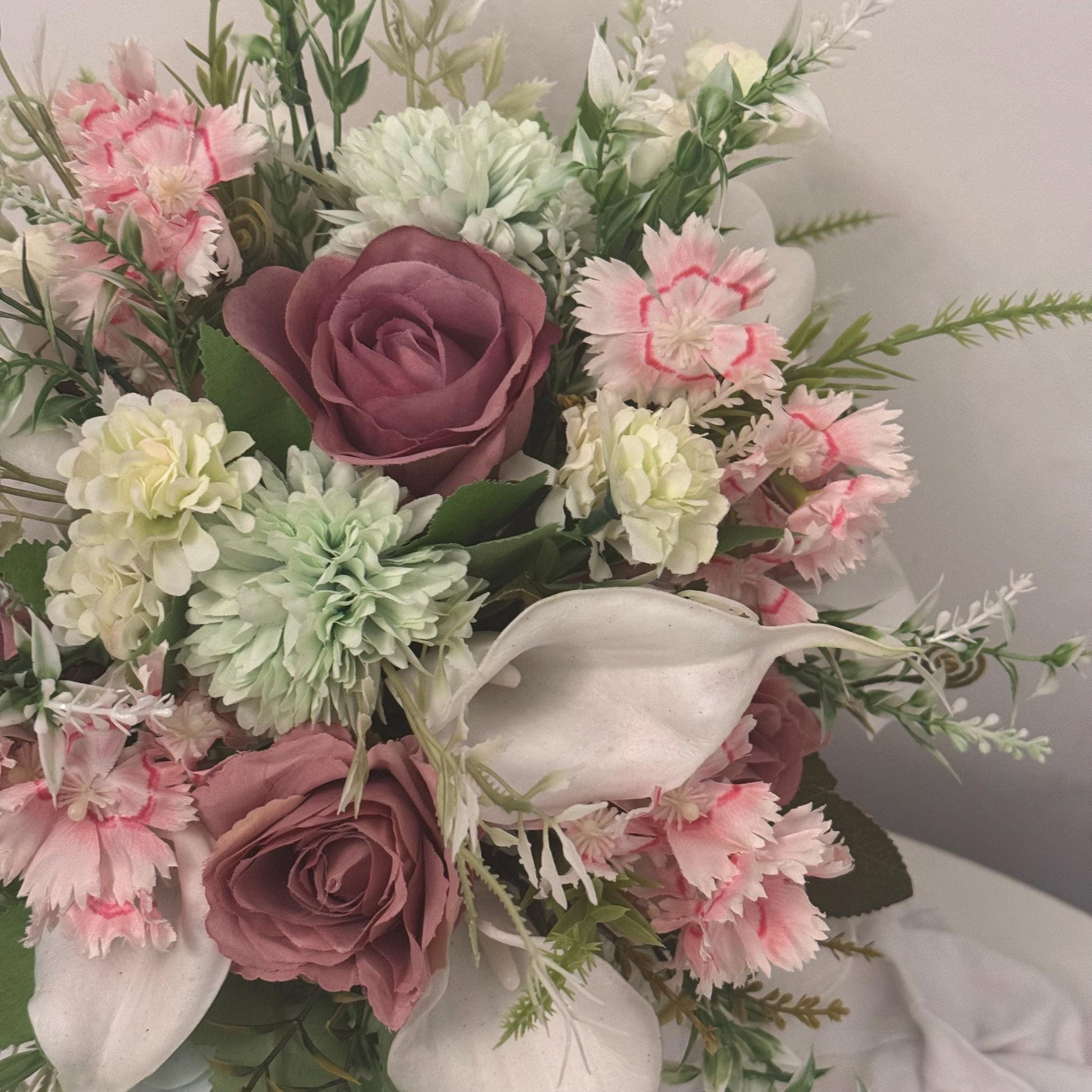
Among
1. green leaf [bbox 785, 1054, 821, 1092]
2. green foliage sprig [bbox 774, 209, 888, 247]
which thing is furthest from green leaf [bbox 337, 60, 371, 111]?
green leaf [bbox 785, 1054, 821, 1092]

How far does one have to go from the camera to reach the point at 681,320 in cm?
38

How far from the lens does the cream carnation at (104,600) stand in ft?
1.18

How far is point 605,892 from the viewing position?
40 cm

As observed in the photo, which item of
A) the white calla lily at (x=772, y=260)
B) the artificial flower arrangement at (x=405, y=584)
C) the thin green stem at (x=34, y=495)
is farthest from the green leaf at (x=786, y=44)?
the thin green stem at (x=34, y=495)

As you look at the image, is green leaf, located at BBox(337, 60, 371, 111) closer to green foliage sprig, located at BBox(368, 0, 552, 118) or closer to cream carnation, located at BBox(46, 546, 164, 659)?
green foliage sprig, located at BBox(368, 0, 552, 118)

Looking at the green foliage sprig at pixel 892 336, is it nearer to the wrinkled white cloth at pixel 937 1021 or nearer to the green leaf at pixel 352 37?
the green leaf at pixel 352 37

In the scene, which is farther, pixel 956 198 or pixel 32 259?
pixel 956 198

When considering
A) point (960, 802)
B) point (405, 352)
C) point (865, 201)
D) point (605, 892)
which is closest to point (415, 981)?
point (605, 892)

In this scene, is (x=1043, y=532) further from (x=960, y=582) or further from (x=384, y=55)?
(x=384, y=55)

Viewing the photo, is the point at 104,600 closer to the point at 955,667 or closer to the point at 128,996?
the point at 128,996

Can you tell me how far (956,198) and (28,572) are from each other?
1.76ft

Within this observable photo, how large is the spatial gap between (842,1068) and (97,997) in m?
0.46

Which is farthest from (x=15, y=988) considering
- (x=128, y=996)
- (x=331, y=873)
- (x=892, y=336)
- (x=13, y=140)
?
(x=892, y=336)

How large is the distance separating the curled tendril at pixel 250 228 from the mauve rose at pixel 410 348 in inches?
1.7
